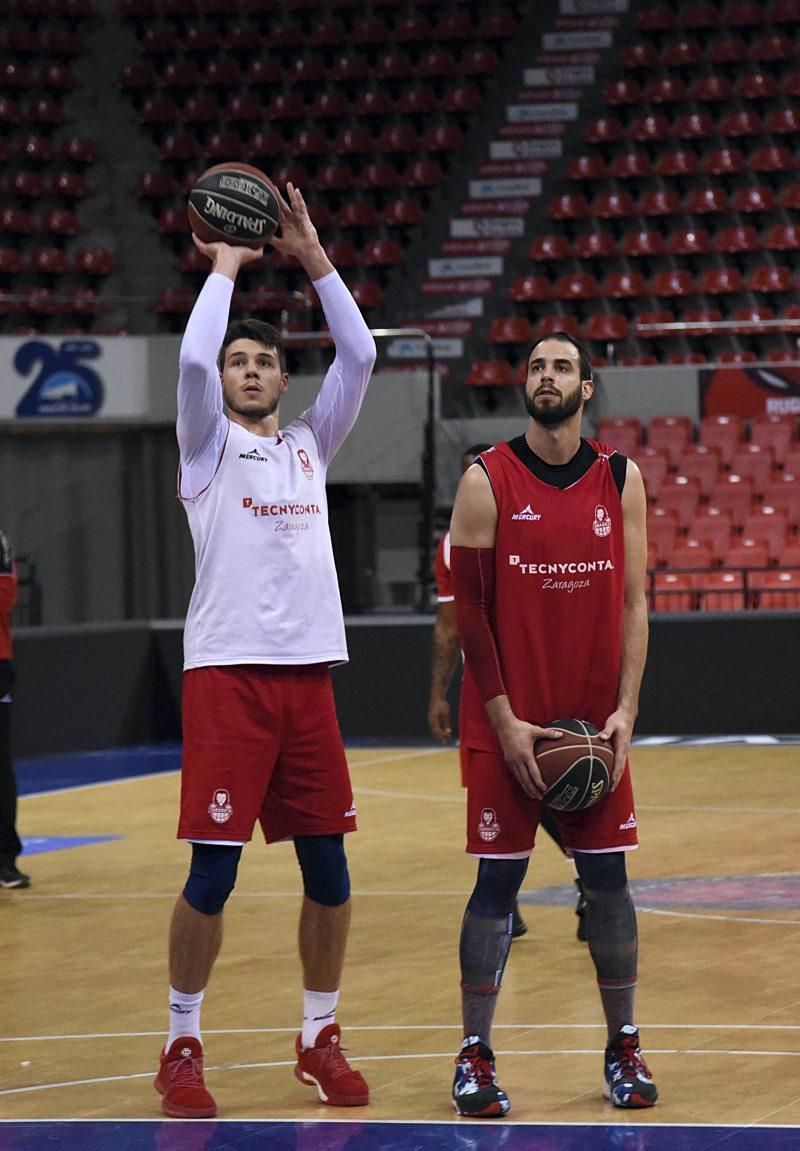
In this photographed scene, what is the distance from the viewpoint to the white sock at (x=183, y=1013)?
5332mm

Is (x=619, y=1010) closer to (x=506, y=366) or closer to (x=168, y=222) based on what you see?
(x=506, y=366)

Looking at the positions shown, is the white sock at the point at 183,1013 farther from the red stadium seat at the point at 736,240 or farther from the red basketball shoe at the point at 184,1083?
the red stadium seat at the point at 736,240

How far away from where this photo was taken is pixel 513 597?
5340 millimetres

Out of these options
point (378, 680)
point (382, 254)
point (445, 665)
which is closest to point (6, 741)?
point (445, 665)

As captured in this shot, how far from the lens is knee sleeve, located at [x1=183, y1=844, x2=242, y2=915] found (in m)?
5.27

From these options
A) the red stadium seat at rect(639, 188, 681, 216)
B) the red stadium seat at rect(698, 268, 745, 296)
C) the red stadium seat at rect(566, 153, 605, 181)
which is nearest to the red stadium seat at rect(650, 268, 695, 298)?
the red stadium seat at rect(698, 268, 745, 296)

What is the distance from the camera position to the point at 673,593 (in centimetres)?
1622

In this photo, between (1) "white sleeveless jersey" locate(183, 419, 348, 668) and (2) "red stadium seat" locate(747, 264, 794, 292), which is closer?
(1) "white sleeveless jersey" locate(183, 419, 348, 668)

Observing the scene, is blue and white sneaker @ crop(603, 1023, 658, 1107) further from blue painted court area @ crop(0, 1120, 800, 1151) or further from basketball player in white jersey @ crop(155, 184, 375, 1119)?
basketball player in white jersey @ crop(155, 184, 375, 1119)

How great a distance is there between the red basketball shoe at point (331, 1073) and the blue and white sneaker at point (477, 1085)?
0.89 feet

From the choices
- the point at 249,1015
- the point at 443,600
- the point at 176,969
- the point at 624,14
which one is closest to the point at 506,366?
the point at 624,14

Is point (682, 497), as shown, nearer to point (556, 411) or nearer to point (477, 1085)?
point (556, 411)

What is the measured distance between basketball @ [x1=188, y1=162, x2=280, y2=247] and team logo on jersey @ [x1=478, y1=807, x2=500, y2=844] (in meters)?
1.69

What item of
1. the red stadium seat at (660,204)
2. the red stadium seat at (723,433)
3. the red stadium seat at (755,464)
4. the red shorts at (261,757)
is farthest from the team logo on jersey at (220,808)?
the red stadium seat at (660,204)
